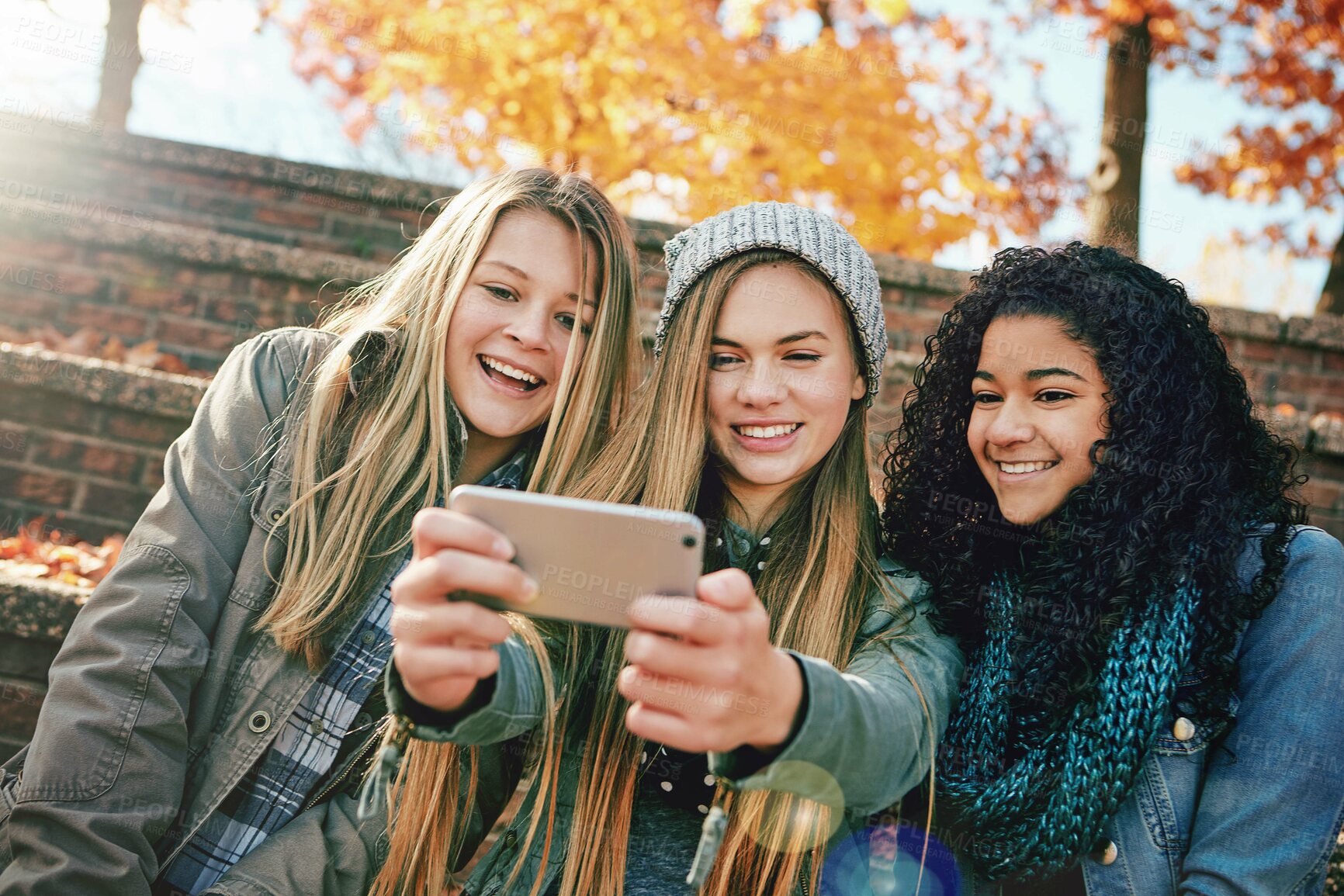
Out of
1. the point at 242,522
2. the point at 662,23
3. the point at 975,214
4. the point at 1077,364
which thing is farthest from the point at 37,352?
the point at 975,214

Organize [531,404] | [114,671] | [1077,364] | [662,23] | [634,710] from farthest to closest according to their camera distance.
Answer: [662,23] < [531,404] < [1077,364] < [114,671] < [634,710]

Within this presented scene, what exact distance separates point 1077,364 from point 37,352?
2.97 meters

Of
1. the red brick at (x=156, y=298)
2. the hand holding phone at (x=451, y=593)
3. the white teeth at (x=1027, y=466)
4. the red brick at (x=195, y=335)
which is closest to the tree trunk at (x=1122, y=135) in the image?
the white teeth at (x=1027, y=466)

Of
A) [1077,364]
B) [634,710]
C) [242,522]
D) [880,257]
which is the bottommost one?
[634,710]

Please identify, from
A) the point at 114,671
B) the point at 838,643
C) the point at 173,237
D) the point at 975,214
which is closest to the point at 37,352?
the point at 173,237

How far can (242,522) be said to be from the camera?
201 centimetres

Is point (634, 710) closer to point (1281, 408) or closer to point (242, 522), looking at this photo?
point (242, 522)

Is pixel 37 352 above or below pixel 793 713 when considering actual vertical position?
above

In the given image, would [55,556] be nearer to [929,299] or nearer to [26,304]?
[26,304]

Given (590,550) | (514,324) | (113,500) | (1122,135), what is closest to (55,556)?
(113,500)

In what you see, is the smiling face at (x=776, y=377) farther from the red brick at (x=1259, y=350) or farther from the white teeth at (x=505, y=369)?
the red brick at (x=1259, y=350)

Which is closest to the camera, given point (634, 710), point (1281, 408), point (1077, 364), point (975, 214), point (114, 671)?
point (634, 710)

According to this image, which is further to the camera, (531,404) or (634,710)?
(531,404)

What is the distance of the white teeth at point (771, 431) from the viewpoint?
205cm
